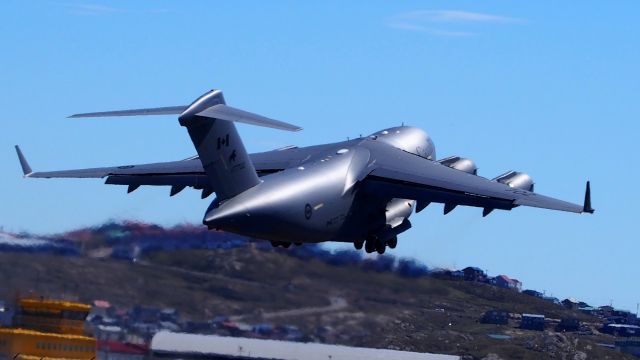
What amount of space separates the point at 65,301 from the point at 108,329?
1213 mm

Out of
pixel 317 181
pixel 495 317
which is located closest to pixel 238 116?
pixel 317 181

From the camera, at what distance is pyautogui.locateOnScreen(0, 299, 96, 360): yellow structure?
4188 cm

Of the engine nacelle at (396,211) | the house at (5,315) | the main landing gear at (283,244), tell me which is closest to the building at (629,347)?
the engine nacelle at (396,211)

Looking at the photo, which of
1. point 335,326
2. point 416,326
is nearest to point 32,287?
point 335,326

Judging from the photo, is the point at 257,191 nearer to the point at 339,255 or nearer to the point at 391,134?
the point at 339,255

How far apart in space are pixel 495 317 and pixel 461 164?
16.6ft

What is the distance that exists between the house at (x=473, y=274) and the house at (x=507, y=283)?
2.81 feet

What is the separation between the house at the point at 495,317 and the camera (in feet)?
172

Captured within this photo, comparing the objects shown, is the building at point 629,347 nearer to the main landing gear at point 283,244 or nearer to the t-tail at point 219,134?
the main landing gear at point 283,244

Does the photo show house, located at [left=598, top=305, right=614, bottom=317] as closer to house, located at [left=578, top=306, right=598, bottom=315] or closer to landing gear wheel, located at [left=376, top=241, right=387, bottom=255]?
house, located at [left=578, top=306, right=598, bottom=315]

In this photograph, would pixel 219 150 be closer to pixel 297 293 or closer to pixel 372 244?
pixel 297 293

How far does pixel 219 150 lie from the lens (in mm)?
42250

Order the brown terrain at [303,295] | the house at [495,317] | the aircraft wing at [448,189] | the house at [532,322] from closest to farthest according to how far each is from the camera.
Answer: the brown terrain at [303,295] → the aircraft wing at [448,189] → the house at [495,317] → the house at [532,322]

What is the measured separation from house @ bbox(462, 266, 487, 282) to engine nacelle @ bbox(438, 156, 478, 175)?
3259 mm
